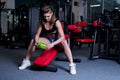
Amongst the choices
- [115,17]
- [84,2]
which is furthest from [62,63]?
[84,2]

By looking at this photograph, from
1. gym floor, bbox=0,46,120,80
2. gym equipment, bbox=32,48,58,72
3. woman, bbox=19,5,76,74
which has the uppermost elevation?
woman, bbox=19,5,76,74

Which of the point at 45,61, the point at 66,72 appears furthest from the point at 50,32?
the point at 66,72

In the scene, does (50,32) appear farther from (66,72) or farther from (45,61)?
(66,72)

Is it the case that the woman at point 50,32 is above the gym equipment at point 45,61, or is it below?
above

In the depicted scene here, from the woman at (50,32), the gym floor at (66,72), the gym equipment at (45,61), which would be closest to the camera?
the gym floor at (66,72)

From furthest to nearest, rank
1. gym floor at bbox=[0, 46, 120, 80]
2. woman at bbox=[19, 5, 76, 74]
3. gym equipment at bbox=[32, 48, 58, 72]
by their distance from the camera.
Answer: gym equipment at bbox=[32, 48, 58, 72] < woman at bbox=[19, 5, 76, 74] < gym floor at bbox=[0, 46, 120, 80]

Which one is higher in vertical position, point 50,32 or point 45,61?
point 50,32

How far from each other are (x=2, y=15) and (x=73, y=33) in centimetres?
322

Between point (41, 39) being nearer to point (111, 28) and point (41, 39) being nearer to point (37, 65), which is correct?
point (37, 65)

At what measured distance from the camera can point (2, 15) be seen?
793 centimetres

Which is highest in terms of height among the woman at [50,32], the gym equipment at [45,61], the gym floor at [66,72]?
the woman at [50,32]

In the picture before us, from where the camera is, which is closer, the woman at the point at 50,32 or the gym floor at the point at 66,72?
the gym floor at the point at 66,72

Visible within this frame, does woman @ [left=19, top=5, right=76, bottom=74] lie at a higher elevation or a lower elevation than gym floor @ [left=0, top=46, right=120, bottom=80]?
higher

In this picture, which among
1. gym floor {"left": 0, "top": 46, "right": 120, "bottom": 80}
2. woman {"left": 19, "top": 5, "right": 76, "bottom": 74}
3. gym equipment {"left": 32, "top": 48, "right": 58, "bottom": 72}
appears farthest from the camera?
gym equipment {"left": 32, "top": 48, "right": 58, "bottom": 72}
